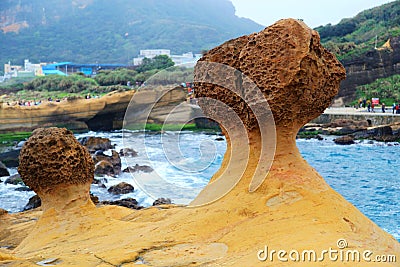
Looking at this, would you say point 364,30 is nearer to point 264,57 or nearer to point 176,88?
point 176,88

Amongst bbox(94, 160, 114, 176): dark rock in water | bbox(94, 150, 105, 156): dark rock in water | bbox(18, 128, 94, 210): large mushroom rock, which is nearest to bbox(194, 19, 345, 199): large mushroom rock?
bbox(18, 128, 94, 210): large mushroom rock

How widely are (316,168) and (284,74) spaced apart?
460 inches

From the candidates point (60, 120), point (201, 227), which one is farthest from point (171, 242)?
point (60, 120)

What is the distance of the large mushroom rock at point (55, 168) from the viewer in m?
4.55

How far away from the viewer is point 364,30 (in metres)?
39.8

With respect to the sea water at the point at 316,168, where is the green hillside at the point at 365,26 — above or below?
above

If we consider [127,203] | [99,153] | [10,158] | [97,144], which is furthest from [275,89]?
[10,158]

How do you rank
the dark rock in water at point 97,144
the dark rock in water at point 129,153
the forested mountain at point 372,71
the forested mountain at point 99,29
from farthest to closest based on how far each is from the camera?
the forested mountain at point 99,29 → the forested mountain at point 372,71 → the dark rock in water at point 97,144 → the dark rock in water at point 129,153

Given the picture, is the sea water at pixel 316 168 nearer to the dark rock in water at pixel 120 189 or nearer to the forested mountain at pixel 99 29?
the dark rock in water at pixel 120 189

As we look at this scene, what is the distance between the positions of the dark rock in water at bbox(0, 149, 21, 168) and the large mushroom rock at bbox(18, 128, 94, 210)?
39.9ft

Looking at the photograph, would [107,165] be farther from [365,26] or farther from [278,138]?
[365,26]

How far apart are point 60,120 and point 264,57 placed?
838 inches

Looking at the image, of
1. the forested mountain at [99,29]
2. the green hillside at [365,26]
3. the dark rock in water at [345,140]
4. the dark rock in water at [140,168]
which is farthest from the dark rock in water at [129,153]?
the forested mountain at [99,29]

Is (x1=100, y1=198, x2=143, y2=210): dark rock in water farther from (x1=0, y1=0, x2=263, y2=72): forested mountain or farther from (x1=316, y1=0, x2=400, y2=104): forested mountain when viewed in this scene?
(x1=0, y1=0, x2=263, y2=72): forested mountain
